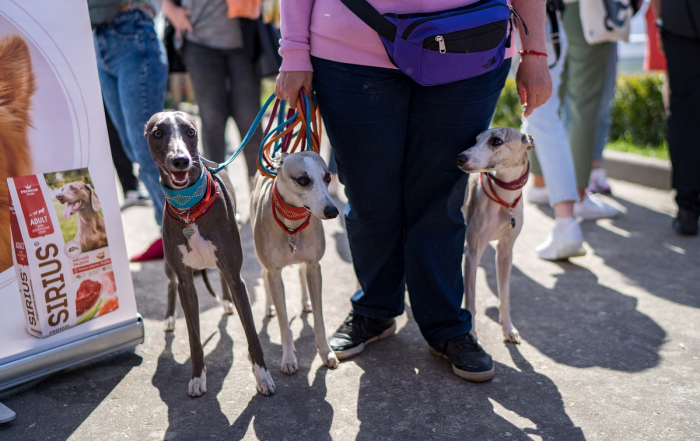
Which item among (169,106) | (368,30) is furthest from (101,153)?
(169,106)

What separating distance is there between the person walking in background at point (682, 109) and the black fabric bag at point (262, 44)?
113 inches

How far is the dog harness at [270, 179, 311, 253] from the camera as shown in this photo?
257cm

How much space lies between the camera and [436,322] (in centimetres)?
275

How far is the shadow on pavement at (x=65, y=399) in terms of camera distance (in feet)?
7.49

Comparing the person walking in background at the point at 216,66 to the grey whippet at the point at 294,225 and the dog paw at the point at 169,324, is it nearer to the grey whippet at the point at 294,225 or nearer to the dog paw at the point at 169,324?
the dog paw at the point at 169,324

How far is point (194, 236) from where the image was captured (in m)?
2.43

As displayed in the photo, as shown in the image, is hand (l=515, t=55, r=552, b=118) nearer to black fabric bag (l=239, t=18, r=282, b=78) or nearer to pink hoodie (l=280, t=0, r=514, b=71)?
pink hoodie (l=280, t=0, r=514, b=71)

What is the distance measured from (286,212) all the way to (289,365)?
70cm

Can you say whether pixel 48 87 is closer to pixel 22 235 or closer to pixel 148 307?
pixel 22 235

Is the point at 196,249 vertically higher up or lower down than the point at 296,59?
lower down

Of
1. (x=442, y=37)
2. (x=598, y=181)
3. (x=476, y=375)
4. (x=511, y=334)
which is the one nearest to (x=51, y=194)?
(x=442, y=37)

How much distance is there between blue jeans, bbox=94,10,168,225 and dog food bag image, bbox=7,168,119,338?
1.07 m

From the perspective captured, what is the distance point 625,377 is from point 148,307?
2.50 m

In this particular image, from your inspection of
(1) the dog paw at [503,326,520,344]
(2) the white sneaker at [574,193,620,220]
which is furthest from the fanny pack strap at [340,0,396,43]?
(2) the white sneaker at [574,193,620,220]
